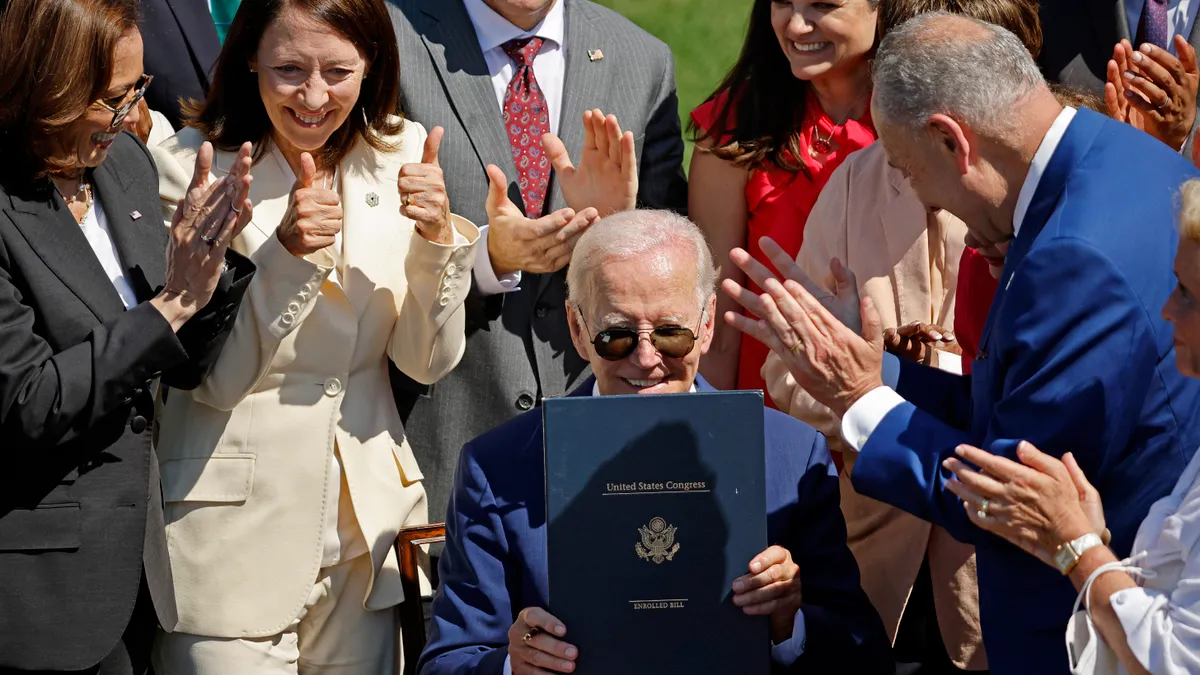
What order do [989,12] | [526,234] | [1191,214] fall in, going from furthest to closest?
1. [526,234]
2. [989,12]
3. [1191,214]

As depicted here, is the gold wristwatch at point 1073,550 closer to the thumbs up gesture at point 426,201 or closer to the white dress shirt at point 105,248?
the thumbs up gesture at point 426,201

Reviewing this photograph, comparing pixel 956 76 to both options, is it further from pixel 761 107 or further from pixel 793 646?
pixel 761 107

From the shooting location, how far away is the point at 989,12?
4129 mm

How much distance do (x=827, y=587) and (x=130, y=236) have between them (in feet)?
6.30

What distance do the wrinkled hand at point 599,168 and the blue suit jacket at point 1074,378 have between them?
1.48 m

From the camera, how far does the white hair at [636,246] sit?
146 inches

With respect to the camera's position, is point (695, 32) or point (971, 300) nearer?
point (971, 300)

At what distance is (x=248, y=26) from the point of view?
4.29 m

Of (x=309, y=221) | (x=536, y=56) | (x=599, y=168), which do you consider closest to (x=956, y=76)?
(x=599, y=168)

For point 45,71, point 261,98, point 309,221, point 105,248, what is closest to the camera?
point 45,71

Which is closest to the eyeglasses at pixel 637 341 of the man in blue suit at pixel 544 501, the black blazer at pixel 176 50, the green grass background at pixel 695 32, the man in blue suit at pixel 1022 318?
the man in blue suit at pixel 544 501

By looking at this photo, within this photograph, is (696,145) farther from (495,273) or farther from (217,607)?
(217,607)

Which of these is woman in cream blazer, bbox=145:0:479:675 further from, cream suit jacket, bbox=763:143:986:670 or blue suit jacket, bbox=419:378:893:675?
cream suit jacket, bbox=763:143:986:670

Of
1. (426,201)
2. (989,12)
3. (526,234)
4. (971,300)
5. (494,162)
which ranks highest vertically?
(989,12)
